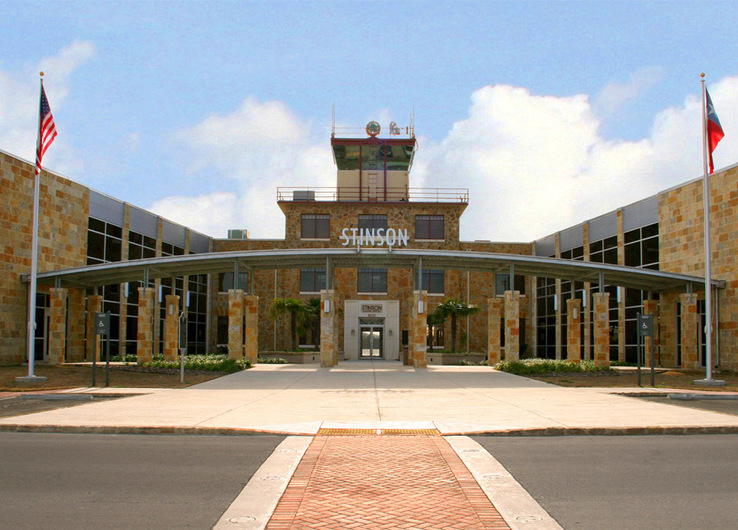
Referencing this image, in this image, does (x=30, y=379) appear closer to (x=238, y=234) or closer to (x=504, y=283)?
(x=238, y=234)

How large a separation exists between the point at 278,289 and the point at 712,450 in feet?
125

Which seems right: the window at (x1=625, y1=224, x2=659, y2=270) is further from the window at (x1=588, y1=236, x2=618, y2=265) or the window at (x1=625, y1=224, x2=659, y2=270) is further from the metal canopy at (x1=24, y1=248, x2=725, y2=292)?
the metal canopy at (x1=24, y1=248, x2=725, y2=292)

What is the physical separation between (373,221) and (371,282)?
4059 mm

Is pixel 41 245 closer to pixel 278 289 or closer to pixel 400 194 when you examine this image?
pixel 278 289

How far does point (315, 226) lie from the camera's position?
154 feet

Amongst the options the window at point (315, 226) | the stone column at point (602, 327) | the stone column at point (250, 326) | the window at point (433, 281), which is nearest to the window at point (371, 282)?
the window at point (433, 281)

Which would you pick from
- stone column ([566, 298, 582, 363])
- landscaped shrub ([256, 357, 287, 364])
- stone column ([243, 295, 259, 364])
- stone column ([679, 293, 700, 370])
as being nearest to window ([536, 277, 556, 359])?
stone column ([566, 298, 582, 363])

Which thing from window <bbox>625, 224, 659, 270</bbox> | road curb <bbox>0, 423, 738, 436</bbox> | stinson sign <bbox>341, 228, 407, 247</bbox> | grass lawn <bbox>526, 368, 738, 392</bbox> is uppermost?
stinson sign <bbox>341, 228, 407, 247</bbox>

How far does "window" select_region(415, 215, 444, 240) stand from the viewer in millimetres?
46812

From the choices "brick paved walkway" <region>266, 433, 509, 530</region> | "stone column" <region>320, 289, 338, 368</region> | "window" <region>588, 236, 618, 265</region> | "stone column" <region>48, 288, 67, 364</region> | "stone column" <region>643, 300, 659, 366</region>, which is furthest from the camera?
"window" <region>588, 236, 618, 265</region>

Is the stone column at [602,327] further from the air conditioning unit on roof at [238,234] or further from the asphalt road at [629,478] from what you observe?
the air conditioning unit on roof at [238,234]

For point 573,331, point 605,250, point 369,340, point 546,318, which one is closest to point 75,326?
point 369,340

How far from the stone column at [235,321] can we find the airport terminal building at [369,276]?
2.5 inches

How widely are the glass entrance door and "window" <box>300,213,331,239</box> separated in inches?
265
